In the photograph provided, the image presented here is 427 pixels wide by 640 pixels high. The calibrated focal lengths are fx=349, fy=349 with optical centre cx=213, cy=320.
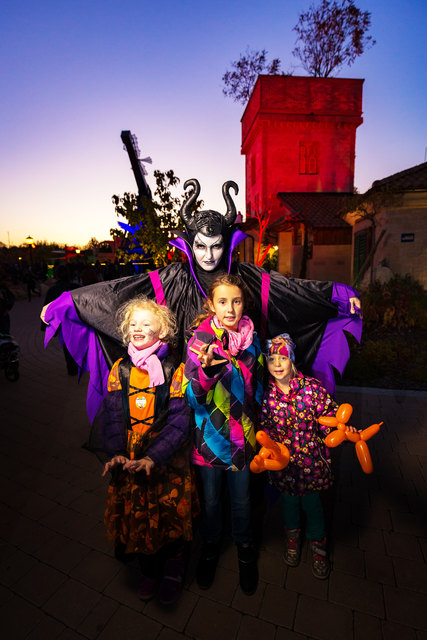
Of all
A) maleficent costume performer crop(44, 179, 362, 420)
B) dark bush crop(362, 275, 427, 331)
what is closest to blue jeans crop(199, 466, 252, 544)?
maleficent costume performer crop(44, 179, 362, 420)

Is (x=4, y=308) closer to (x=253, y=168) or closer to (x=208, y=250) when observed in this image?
(x=208, y=250)

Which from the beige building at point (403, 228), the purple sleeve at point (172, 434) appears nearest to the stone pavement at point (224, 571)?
the purple sleeve at point (172, 434)

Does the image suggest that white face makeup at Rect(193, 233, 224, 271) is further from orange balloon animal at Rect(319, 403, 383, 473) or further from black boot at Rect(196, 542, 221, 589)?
black boot at Rect(196, 542, 221, 589)

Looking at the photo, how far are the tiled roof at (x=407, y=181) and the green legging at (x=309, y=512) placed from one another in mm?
9750

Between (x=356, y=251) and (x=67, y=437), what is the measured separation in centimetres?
1191

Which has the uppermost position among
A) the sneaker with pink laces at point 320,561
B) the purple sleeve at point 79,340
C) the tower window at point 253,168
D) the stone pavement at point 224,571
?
the tower window at point 253,168

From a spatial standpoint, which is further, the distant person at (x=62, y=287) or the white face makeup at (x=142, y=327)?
the distant person at (x=62, y=287)

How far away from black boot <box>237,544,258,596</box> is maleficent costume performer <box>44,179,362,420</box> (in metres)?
1.35

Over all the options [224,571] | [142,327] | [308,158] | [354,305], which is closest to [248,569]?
[224,571]

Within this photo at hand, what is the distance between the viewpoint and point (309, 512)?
2.34 m

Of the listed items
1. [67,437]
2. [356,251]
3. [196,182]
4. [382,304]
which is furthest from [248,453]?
[356,251]

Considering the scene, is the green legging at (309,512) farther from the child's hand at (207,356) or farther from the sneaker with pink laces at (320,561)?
the child's hand at (207,356)

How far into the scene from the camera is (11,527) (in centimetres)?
274

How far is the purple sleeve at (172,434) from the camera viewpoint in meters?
2.00
